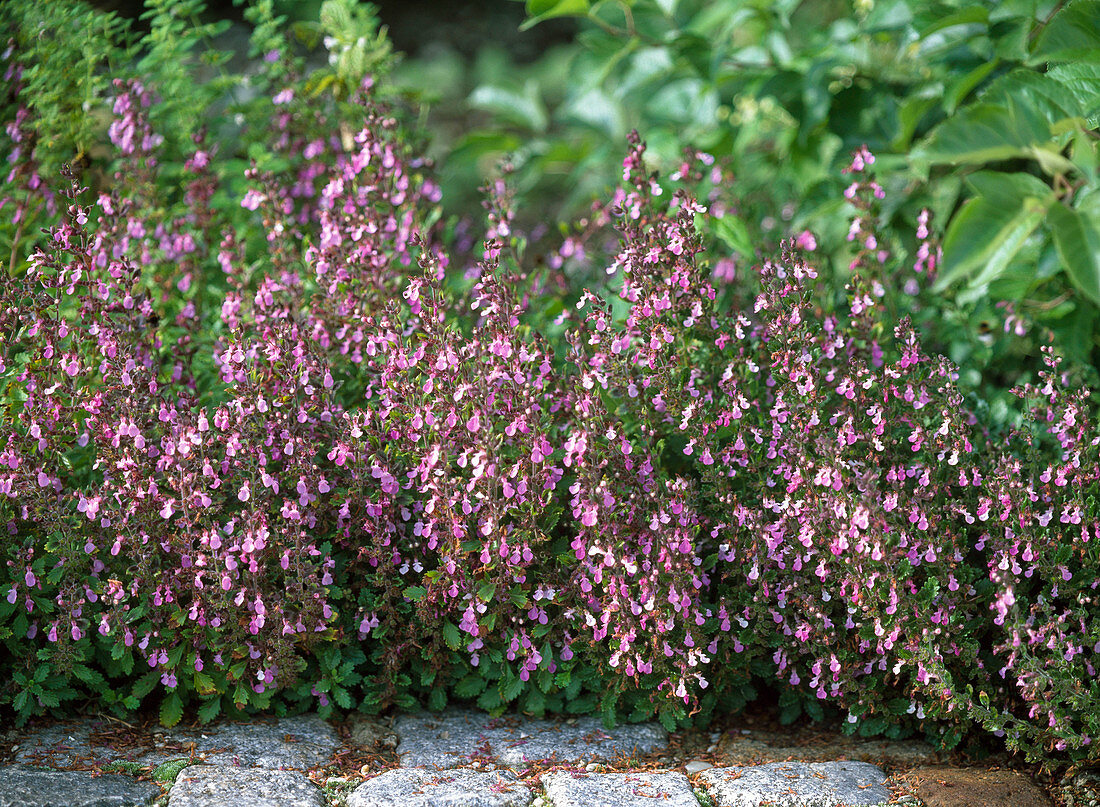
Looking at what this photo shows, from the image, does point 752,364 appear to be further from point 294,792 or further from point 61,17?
point 61,17

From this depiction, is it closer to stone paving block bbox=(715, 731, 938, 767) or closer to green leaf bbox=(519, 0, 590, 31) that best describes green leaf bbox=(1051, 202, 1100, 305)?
stone paving block bbox=(715, 731, 938, 767)

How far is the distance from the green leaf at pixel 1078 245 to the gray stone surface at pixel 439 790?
145cm

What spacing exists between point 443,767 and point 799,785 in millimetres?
785

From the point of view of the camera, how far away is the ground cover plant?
2084 mm

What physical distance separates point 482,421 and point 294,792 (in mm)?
877

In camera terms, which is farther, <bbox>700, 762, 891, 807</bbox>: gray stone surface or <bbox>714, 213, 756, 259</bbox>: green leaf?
<bbox>714, 213, 756, 259</bbox>: green leaf

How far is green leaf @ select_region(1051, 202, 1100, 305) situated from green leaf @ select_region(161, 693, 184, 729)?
6.86ft

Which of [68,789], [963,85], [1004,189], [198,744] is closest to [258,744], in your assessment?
[198,744]

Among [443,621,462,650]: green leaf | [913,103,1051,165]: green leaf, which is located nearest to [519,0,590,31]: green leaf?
[913,103,1051,165]: green leaf

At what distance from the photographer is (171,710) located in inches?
87.2

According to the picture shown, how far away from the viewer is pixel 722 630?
220cm

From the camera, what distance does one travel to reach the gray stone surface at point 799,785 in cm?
193

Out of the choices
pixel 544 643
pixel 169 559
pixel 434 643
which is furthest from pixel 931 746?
pixel 169 559

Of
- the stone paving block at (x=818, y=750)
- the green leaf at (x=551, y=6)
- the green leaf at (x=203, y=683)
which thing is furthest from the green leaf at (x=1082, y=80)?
the green leaf at (x=203, y=683)
